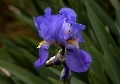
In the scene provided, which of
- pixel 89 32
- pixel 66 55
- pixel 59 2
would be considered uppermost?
pixel 59 2

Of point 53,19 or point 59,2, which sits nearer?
point 53,19

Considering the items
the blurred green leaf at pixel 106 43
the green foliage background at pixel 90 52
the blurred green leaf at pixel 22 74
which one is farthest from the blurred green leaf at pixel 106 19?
the blurred green leaf at pixel 22 74

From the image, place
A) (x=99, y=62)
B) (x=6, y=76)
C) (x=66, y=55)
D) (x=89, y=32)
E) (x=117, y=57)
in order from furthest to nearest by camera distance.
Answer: (x=89, y=32), (x=6, y=76), (x=99, y=62), (x=117, y=57), (x=66, y=55)

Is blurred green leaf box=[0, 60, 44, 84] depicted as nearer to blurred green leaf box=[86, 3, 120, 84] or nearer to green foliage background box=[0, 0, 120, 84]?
green foliage background box=[0, 0, 120, 84]

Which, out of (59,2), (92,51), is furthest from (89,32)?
(92,51)

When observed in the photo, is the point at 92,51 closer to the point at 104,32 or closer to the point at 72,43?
the point at 104,32

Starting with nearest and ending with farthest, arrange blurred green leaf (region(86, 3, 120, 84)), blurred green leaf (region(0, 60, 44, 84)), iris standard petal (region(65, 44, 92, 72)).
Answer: iris standard petal (region(65, 44, 92, 72)) < blurred green leaf (region(86, 3, 120, 84)) < blurred green leaf (region(0, 60, 44, 84))

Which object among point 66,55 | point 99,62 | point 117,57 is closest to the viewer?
point 66,55

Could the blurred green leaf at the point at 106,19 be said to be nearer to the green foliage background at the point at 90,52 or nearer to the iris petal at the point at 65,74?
the green foliage background at the point at 90,52

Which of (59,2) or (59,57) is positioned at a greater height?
(59,2)

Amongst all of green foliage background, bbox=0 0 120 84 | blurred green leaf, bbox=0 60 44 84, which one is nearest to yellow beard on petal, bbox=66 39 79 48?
green foliage background, bbox=0 0 120 84
